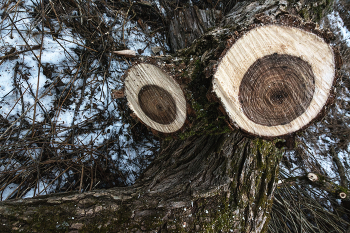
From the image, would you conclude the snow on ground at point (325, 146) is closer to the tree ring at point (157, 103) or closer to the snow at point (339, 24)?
the snow at point (339, 24)

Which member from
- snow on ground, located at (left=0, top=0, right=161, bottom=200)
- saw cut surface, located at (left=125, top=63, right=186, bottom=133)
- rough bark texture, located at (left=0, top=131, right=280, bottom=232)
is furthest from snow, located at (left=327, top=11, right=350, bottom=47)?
saw cut surface, located at (left=125, top=63, right=186, bottom=133)

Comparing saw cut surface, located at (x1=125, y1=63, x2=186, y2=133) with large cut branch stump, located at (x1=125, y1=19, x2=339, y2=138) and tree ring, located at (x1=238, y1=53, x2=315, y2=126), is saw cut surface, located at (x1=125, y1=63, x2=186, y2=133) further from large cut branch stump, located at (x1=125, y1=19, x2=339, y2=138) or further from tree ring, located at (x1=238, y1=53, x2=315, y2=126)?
tree ring, located at (x1=238, y1=53, x2=315, y2=126)

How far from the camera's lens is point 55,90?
210 centimetres

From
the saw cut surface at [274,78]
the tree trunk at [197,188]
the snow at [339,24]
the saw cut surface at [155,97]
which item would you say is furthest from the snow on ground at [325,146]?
the saw cut surface at [155,97]

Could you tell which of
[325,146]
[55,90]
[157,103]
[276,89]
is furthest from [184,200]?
[325,146]

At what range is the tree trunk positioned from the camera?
119 centimetres

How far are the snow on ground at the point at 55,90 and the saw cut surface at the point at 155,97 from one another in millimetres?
907

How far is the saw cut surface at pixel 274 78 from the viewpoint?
110 centimetres

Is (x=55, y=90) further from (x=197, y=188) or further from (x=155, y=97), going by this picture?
(x=197, y=188)

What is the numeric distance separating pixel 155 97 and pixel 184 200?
75cm

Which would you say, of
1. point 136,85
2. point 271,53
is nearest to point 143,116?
point 136,85

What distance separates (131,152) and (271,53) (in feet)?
5.76

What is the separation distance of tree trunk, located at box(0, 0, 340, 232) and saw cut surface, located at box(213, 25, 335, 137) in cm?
7

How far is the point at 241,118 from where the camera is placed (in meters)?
1.20
